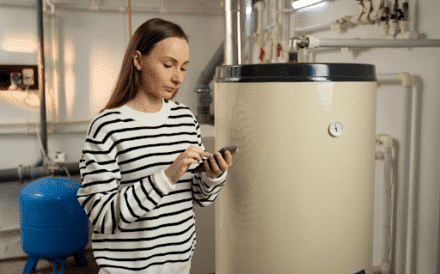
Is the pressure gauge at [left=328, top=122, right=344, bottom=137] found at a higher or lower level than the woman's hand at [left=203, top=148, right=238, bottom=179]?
higher

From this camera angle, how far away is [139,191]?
808 millimetres

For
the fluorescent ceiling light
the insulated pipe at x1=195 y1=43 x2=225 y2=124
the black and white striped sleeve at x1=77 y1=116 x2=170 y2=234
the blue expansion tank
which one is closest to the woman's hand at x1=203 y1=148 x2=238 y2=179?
the black and white striped sleeve at x1=77 y1=116 x2=170 y2=234

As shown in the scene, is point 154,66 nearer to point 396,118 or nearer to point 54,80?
point 396,118

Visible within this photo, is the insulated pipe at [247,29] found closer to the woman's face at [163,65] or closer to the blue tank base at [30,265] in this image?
the woman's face at [163,65]

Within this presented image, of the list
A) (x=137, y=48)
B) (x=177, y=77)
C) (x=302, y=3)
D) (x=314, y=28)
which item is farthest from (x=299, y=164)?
(x=302, y=3)

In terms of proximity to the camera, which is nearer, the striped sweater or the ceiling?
the striped sweater

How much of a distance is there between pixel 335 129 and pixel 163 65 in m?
0.44

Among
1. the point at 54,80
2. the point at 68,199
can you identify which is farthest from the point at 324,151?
the point at 54,80

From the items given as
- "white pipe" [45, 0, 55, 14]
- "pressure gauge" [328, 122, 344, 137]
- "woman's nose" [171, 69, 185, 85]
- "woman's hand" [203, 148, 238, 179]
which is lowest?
"woman's hand" [203, 148, 238, 179]

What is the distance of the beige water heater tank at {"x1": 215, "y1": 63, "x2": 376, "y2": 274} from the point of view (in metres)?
0.95

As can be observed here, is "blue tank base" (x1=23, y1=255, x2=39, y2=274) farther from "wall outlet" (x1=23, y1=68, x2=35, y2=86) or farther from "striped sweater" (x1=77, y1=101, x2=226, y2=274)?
"striped sweater" (x1=77, y1=101, x2=226, y2=274)

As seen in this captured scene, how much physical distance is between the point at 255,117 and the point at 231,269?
1.43 feet

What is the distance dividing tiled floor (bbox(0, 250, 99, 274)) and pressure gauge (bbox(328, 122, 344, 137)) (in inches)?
77.2

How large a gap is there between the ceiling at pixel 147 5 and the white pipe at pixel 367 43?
1.73 m
